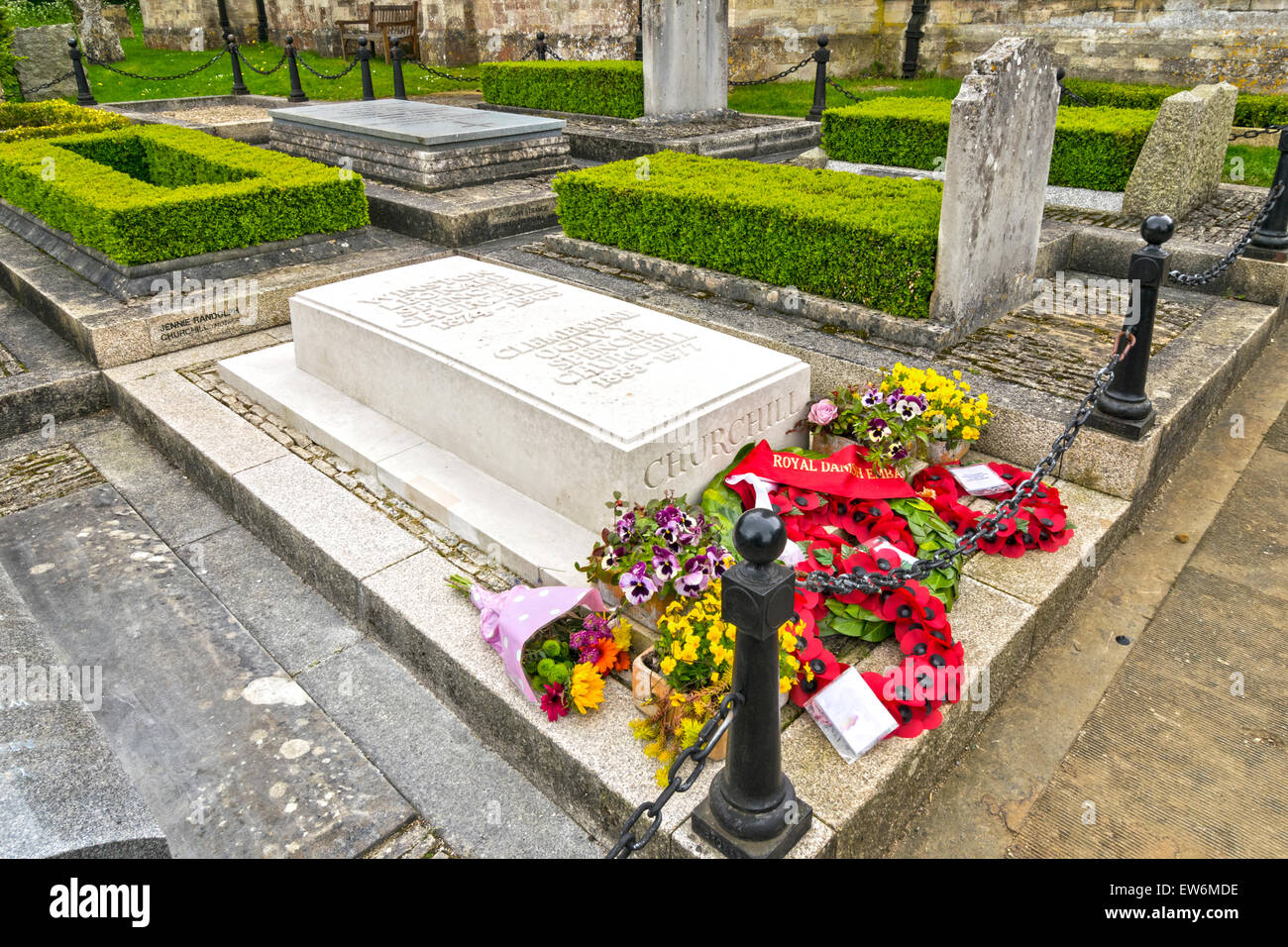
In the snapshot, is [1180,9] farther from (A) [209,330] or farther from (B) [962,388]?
(A) [209,330]

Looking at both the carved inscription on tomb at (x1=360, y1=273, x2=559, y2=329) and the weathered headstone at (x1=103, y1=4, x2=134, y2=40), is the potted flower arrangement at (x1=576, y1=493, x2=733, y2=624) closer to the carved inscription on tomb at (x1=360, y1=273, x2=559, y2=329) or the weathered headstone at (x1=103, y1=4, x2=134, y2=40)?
the carved inscription on tomb at (x1=360, y1=273, x2=559, y2=329)

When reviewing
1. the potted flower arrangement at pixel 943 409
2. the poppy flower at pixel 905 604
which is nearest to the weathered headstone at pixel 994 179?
the potted flower arrangement at pixel 943 409

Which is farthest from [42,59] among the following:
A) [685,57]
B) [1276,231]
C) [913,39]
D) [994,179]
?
[1276,231]

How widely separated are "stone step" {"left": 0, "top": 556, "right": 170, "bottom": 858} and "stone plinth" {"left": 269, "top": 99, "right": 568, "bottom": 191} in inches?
269

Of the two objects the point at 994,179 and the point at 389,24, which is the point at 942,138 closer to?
the point at 994,179

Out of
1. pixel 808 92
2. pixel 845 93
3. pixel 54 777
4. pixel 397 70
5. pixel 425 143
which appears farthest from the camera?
pixel 808 92

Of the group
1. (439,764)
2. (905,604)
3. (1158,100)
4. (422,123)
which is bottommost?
(439,764)

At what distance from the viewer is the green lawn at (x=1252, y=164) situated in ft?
31.2

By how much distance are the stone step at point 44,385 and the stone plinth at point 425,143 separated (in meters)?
3.99

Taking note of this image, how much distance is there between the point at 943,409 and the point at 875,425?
44 cm

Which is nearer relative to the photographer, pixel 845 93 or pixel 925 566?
pixel 925 566

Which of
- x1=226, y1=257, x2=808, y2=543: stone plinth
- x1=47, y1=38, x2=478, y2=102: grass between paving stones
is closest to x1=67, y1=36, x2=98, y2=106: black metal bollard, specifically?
x1=47, y1=38, x2=478, y2=102: grass between paving stones

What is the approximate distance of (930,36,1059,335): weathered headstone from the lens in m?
5.39

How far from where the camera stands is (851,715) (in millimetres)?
3150
